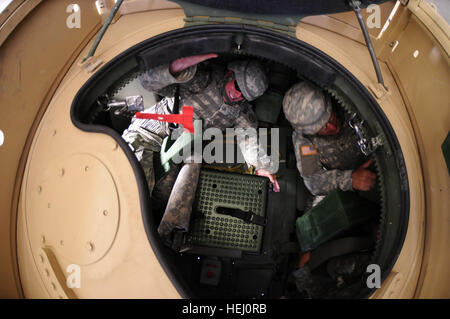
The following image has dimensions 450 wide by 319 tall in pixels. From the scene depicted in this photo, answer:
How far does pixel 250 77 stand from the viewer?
5.63 feet

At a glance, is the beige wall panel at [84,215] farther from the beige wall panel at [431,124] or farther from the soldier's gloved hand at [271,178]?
the soldier's gloved hand at [271,178]

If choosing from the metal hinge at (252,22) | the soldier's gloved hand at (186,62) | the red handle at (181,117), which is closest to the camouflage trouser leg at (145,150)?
the red handle at (181,117)

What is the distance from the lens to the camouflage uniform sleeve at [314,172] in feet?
5.92

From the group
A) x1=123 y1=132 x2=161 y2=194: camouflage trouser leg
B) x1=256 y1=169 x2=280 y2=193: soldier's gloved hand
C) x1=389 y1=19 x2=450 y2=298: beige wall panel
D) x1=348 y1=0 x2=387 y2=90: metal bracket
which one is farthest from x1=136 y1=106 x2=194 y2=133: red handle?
x1=389 y1=19 x2=450 y2=298: beige wall panel

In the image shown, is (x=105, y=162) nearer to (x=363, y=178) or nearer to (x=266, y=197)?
(x=266, y=197)

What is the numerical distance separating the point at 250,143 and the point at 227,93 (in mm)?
373

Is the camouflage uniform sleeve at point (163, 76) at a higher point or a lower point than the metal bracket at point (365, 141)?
higher

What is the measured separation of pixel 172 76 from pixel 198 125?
16.7 inches

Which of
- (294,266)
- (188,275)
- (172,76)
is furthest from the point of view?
(294,266)

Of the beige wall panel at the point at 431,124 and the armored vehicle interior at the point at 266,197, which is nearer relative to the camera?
the beige wall panel at the point at 431,124

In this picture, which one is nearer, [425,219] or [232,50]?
[425,219]
